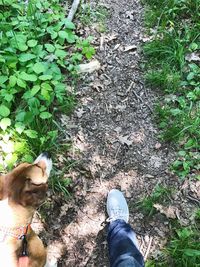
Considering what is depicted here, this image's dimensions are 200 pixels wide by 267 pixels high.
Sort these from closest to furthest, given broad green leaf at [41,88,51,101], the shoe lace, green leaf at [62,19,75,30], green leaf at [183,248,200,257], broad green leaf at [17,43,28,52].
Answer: green leaf at [183,248,200,257]
the shoe lace
broad green leaf at [41,88,51,101]
broad green leaf at [17,43,28,52]
green leaf at [62,19,75,30]

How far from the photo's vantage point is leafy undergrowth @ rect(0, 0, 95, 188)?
4.10 metres

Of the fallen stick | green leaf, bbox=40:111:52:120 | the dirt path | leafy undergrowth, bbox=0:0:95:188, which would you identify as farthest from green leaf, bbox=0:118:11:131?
the fallen stick

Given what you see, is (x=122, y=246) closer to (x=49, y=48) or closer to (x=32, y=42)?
(x=49, y=48)

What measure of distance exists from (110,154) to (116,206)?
0.64 m

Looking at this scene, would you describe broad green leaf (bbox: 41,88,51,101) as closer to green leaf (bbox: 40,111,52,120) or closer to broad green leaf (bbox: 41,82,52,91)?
broad green leaf (bbox: 41,82,52,91)

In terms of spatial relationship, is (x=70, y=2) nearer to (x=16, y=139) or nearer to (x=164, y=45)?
(x=164, y=45)

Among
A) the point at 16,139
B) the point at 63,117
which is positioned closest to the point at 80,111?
the point at 63,117

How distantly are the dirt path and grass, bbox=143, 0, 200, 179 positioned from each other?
14 cm

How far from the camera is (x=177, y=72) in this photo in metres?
4.65

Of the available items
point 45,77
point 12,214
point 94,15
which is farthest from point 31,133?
point 94,15

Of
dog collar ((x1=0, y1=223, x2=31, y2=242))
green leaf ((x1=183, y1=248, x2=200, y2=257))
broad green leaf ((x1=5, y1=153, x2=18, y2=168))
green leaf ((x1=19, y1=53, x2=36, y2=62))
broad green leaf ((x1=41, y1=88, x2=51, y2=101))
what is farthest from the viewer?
green leaf ((x1=19, y1=53, x2=36, y2=62))

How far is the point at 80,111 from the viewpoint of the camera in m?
4.50

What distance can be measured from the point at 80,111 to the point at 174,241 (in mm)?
1755

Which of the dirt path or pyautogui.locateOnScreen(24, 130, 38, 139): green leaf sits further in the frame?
pyautogui.locateOnScreen(24, 130, 38, 139): green leaf
